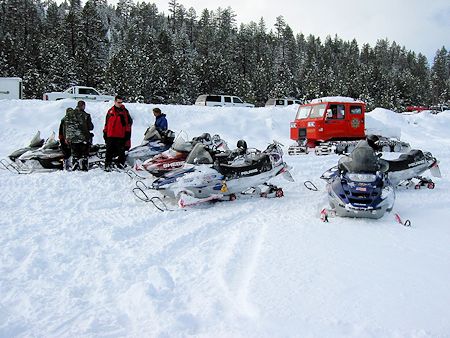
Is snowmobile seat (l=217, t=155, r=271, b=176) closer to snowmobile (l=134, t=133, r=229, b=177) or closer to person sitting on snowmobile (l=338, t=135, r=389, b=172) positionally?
snowmobile (l=134, t=133, r=229, b=177)

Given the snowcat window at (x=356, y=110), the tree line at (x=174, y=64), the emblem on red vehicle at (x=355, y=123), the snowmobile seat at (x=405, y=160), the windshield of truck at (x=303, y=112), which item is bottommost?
the snowmobile seat at (x=405, y=160)

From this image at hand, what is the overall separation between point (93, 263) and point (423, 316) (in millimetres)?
2687

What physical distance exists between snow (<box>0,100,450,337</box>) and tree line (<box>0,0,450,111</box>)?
3315cm

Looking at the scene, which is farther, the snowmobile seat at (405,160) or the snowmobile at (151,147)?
the snowmobile at (151,147)

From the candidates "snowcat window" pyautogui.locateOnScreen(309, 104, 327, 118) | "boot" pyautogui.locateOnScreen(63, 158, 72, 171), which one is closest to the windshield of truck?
"snowcat window" pyautogui.locateOnScreen(309, 104, 327, 118)

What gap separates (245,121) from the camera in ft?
60.7

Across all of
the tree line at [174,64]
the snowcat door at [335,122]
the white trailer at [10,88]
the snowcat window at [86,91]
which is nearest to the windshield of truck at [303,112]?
the snowcat door at [335,122]

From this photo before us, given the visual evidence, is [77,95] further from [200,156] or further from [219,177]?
[219,177]

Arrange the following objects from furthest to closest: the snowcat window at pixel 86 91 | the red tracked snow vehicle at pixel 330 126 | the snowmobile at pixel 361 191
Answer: the snowcat window at pixel 86 91 → the red tracked snow vehicle at pixel 330 126 → the snowmobile at pixel 361 191

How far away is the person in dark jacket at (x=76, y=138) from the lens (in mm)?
8062

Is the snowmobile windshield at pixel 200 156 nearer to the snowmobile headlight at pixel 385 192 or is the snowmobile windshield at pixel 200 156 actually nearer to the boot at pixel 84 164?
the snowmobile headlight at pixel 385 192

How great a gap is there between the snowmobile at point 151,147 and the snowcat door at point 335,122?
7609 mm

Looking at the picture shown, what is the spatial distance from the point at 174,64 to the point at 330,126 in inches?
1241

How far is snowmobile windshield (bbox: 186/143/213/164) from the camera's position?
6291 mm
